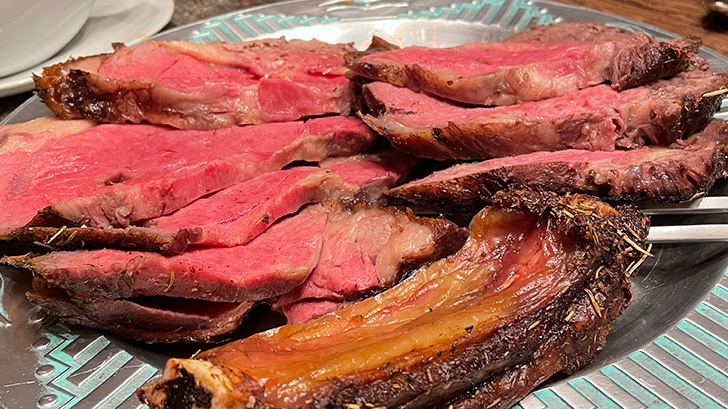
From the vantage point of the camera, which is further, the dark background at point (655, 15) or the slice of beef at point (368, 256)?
the dark background at point (655, 15)

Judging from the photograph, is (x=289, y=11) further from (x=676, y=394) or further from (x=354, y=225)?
(x=676, y=394)

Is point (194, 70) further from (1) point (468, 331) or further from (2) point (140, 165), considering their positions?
(1) point (468, 331)

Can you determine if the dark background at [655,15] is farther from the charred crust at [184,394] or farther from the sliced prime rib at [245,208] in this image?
the charred crust at [184,394]

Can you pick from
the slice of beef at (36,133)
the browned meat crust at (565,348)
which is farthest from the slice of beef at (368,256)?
the slice of beef at (36,133)

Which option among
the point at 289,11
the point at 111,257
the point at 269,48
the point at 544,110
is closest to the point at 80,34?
the point at 289,11

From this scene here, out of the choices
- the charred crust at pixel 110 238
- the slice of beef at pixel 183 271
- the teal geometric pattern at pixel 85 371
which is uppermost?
the charred crust at pixel 110 238

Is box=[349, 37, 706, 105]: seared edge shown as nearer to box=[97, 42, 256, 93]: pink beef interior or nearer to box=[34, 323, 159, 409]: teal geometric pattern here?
box=[97, 42, 256, 93]: pink beef interior
